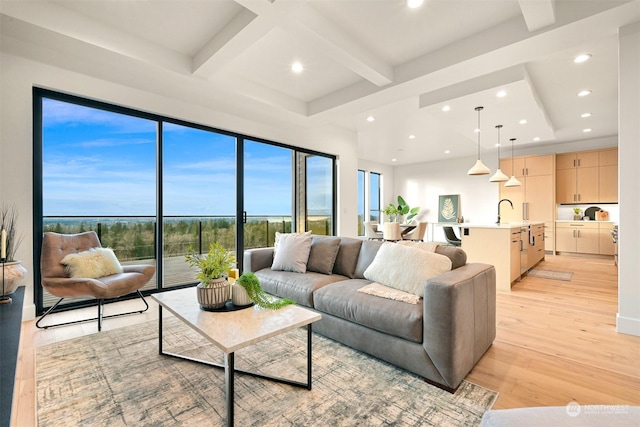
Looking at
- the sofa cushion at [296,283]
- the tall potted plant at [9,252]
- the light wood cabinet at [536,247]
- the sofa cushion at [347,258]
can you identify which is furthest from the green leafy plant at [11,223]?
the light wood cabinet at [536,247]

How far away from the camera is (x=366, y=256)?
281cm

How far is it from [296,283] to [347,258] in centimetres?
61

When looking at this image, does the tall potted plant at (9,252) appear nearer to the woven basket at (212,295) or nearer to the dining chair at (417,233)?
the woven basket at (212,295)

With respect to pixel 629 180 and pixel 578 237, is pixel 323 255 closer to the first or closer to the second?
pixel 629 180

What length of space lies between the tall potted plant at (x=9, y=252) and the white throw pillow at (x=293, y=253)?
2117 millimetres

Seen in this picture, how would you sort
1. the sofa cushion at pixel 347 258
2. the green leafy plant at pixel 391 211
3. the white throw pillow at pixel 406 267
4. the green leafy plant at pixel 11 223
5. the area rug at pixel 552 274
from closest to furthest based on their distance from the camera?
the white throw pillow at pixel 406 267
the green leafy plant at pixel 11 223
the sofa cushion at pixel 347 258
the area rug at pixel 552 274
the green leafy plant at pixel 391 211

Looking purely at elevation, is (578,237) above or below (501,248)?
below

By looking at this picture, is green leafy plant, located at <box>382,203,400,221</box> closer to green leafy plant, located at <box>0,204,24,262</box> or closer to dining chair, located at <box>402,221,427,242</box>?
dining chair, located at <box>402,221,427,242</box>

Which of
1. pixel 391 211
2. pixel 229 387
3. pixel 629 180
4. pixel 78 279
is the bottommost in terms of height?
pixel 229 387

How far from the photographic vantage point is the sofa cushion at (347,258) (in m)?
2.91

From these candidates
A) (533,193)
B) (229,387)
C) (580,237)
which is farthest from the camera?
(533,193)

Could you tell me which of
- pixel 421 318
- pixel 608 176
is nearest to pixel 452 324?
pixel 421 318

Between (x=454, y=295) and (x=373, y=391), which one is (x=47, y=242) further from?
(x=454, y=295)

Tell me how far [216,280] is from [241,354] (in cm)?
70
